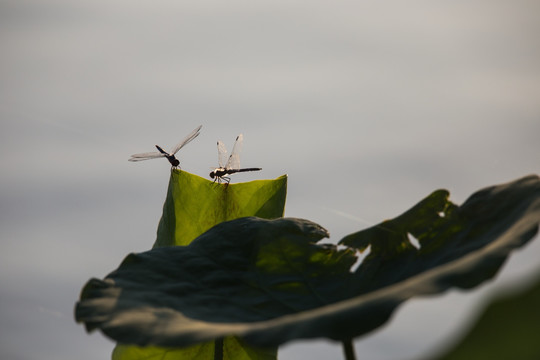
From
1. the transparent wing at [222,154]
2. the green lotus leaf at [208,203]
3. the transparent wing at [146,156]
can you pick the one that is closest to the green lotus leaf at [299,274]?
the green lotus leaf at [208,203]

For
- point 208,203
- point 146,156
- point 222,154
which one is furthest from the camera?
point 146,156

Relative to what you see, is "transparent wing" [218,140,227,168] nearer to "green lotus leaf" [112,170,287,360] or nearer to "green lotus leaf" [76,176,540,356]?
"green lotus leaf" [112,170,287,360]

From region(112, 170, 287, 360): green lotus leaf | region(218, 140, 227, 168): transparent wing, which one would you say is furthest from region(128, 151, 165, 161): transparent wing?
region(112, 170, 287, 360): green lotus leaf

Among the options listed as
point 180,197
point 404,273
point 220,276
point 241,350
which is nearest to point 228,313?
point 220,276

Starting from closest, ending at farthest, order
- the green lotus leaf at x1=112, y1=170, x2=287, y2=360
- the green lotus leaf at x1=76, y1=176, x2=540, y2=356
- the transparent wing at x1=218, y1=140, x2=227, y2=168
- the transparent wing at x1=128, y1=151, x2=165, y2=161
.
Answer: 1. the green lotus leaf at x1=76, y1=176, x2=540, y2=356
2. the green lotus leaf at x1=112, y1=170, x2=287, y2=360
3. the transparent wing at x1=218, y1=140, x2=227, y2=168
4. the transparent wing at x1=128, y1=151, x2=165, y2=161

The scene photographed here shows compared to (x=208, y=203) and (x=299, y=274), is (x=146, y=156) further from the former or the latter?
(x=299, y=274)

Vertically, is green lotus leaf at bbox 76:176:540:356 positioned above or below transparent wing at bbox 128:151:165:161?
above

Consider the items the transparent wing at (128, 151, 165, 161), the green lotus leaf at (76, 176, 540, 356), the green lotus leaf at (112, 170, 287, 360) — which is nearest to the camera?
the green lotus leaf at (76, 176, 540, 356)

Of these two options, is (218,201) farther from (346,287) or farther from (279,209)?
(346,287)

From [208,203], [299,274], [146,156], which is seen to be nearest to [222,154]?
[146,156]

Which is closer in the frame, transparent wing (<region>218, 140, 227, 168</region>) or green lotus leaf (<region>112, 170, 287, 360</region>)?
green lotus leaf (<region>112, 170, 287, 360</region>)
